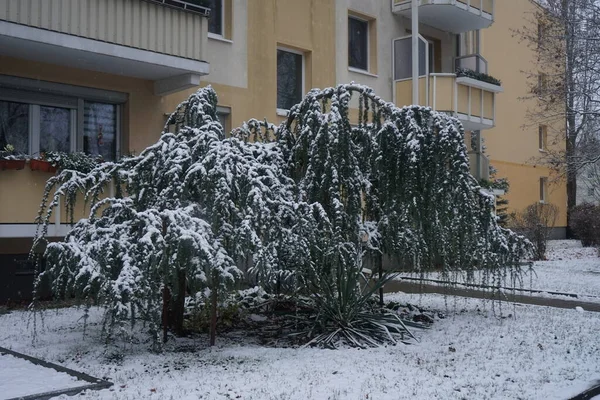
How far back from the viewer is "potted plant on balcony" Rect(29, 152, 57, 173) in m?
10.8

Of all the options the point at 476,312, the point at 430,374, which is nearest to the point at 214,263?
the point at 430,374

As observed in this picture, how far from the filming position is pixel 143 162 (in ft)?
27.2

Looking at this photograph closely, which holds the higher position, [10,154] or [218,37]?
[218,37]

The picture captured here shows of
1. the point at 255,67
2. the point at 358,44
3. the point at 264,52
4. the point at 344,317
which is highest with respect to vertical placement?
the point at 358,44

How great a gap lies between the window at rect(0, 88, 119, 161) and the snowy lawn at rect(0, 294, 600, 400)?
3.80m

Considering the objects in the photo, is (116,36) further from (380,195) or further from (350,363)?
(350,363)

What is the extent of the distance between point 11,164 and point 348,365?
259 inches

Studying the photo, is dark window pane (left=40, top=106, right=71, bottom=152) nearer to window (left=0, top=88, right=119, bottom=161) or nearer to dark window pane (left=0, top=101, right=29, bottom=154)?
window (left=0, top=88, right=119, bottom=161)

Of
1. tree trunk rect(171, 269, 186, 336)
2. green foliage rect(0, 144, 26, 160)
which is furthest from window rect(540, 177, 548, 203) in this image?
tree trunk rect(171, 269, 186, 336)

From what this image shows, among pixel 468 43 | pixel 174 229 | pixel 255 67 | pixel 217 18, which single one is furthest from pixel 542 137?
pixel 174 229

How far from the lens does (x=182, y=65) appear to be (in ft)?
41.2

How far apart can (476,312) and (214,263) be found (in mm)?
5717

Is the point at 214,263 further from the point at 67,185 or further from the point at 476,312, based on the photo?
the point at 476,312

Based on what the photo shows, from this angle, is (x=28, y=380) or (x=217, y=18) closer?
(x=28, y=380)
